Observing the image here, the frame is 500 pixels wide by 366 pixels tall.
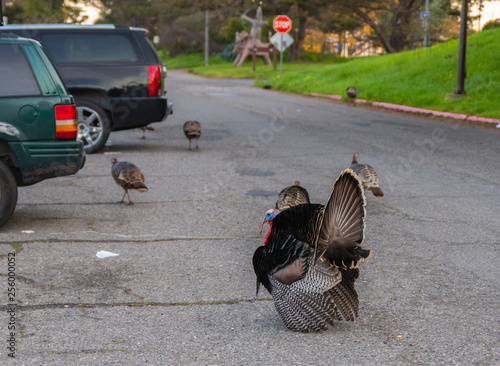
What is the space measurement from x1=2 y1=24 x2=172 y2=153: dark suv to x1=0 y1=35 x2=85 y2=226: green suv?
513 cm

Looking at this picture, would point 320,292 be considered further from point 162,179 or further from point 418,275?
point 162,179

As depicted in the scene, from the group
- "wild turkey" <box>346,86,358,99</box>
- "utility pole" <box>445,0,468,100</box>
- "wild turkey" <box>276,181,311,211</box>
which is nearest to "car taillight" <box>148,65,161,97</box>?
"wild turkey" <box>276,181,311,211</box>

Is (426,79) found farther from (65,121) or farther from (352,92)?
(65,121)

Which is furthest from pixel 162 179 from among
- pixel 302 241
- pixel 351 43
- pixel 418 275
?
pixel 351 43

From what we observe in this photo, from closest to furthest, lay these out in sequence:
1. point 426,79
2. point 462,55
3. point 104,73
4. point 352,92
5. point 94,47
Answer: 1. point 104,73
2. point 94,47
3. point 462,55
4. point 426,79
5. point 352,92

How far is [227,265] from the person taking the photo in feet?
19.4

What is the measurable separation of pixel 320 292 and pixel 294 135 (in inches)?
451

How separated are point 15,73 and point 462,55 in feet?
52.1

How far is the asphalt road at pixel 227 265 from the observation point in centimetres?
416

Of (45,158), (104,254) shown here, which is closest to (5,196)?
(45,158)

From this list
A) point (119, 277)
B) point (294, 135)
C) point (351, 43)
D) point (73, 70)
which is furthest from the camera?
point (351, 43)

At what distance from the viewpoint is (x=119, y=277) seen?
5.56 m

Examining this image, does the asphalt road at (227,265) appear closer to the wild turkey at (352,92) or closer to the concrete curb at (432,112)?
the concrete curb at (432,112)

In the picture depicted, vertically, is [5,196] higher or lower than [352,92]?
lower
